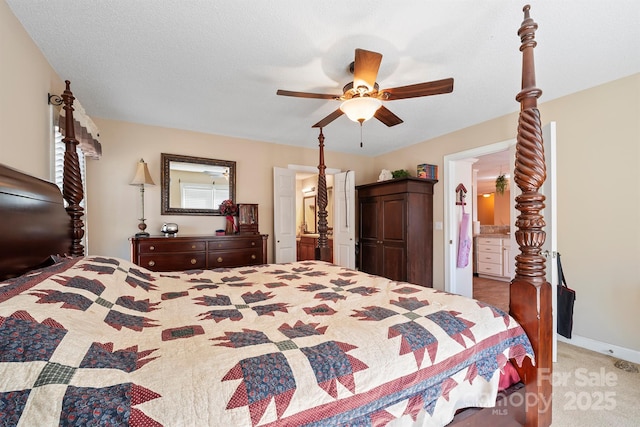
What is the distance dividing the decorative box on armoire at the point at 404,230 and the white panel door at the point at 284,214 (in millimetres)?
1327

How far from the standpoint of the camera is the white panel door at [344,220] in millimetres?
4699

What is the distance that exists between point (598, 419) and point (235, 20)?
10.7ft

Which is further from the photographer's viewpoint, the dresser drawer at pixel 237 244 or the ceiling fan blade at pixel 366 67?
the dresser drawer at pixel 237 244

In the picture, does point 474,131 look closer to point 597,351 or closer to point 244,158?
point 597,351

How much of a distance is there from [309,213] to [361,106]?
14.9 feet

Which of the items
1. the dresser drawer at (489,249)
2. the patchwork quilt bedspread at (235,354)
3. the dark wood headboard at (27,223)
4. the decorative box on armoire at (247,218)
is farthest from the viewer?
the dresser drawer at (489,249)

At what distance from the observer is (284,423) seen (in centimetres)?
71

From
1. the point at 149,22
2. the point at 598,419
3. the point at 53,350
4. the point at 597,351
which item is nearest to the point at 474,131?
the point at 597,351

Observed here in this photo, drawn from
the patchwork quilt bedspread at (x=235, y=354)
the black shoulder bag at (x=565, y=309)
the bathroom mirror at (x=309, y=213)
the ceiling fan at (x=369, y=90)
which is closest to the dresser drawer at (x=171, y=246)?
the patchwork quilt bedspread at (x=235, y=354)

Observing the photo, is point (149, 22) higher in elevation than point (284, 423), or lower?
higher

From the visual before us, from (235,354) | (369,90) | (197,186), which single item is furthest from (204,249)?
(235,354)

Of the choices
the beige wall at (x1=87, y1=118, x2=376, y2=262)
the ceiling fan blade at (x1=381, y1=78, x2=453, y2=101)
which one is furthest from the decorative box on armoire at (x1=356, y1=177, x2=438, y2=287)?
the ceiling fan blade at (x1=381, y1=78, x2=453, y2=101)

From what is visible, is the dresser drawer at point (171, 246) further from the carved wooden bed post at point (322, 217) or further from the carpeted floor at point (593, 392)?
the carpeted floor at point (593, 392)

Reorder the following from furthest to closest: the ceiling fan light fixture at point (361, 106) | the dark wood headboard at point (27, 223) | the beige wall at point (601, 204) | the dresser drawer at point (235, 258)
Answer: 1. the dresser drawer at point (235, 258)
2. the beige wall at point (601, 204)
3. the ceiling fan light fixture at point (361, 106)
4. the dark wood headboard at point (27, 223)
